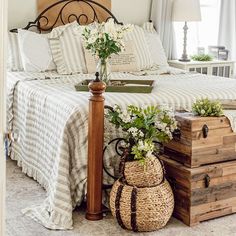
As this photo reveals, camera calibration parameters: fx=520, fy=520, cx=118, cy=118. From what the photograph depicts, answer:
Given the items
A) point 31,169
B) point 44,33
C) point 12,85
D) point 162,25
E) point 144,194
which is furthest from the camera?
point 162,25

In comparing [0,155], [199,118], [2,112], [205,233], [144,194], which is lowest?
[205,233]

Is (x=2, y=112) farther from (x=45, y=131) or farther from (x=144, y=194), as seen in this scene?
(x=45, y=131)

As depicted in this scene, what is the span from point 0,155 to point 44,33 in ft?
12.1

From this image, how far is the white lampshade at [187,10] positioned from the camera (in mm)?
5465

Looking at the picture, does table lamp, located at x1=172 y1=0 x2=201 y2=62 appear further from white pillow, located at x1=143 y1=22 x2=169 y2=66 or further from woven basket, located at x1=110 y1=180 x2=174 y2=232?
woven basket, located at x1=110 y1=180 x2=174 y2=232

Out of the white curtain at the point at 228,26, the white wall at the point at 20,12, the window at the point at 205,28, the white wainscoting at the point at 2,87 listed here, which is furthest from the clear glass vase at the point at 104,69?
the white curtain at the point at 228,26

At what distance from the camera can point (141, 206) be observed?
9.61 feet

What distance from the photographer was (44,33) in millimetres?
5016

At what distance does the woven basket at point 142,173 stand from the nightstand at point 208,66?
2635mm

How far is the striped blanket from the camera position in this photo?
10.4 ft

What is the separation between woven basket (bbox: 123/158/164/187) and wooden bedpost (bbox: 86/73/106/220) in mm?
214

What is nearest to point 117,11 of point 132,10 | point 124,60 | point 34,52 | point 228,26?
point 132,10

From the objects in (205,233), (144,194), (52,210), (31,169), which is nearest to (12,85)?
(31,169)

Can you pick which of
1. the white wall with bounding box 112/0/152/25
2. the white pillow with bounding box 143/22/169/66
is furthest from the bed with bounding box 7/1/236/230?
the white wall with bounding box 112/0/152/25
